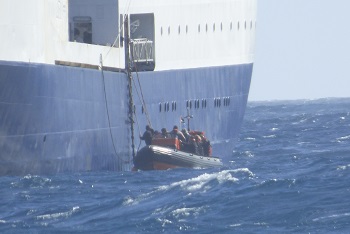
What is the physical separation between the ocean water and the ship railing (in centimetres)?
647

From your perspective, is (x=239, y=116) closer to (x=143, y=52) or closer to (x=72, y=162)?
(x=143, y=52)

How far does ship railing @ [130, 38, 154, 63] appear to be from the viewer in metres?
49.2

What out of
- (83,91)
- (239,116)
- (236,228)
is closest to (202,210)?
(236,228)

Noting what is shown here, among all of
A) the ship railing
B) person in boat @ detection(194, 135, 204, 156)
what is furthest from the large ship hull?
person in boat @ detection(194, 135, 204, 156)

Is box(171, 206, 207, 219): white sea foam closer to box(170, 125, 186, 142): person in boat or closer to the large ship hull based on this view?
the large ship hull

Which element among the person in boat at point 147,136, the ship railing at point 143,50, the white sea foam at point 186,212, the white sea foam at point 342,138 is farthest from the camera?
the white sea foam at point 342,138

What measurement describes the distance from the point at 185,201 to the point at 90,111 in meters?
12.1

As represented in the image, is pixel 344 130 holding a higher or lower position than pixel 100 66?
lower

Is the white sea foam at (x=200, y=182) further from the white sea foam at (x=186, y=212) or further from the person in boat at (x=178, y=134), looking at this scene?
the person in boat at (x=178, y=134)

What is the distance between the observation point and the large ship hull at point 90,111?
39.7m

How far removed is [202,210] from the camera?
31.0m

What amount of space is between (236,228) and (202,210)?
2249 mm

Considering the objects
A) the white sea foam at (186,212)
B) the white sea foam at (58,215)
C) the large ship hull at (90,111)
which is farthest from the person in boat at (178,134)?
the white sea foam at (186,212)

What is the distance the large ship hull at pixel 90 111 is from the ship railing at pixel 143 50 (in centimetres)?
58
